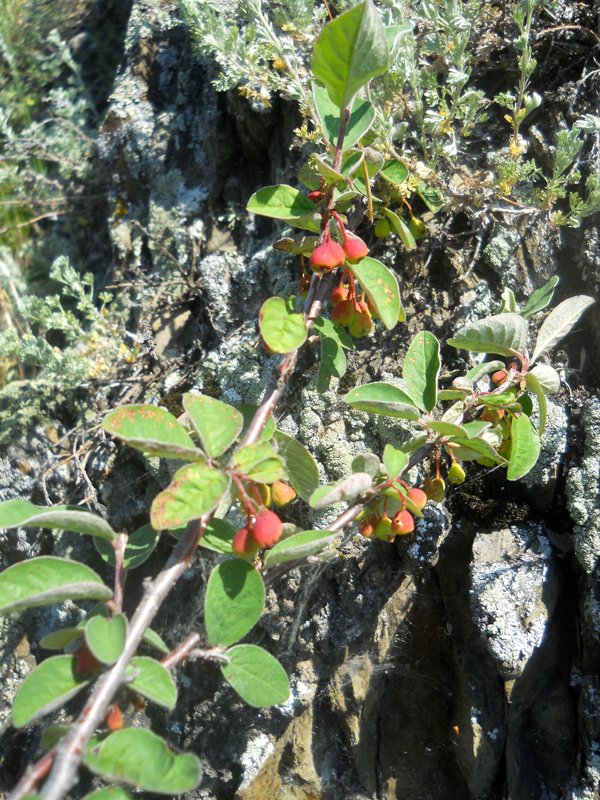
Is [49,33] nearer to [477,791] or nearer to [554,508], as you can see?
[554,508]

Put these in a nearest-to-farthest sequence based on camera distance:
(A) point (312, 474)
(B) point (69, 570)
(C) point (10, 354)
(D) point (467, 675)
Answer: (B) point (69, 570)
(A) point (312, 474)
(D) point (467, 675)
(C) point (10, 354)

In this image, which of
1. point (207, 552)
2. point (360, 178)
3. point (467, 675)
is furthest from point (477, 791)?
point (360, 178)

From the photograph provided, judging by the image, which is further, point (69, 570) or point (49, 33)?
point (49, 33)

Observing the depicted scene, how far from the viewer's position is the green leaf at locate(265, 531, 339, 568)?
4.54ft

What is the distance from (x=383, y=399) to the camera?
161 centimetres

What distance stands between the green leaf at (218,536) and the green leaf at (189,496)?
0.19 m

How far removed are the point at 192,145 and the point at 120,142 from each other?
30cm

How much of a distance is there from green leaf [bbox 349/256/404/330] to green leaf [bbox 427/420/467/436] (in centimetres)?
25

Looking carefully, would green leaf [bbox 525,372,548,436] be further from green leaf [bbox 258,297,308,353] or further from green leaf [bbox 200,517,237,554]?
green leaf [bbox 200,517,237,554]

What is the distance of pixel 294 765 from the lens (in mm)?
1963

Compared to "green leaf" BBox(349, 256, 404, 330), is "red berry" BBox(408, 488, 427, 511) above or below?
below

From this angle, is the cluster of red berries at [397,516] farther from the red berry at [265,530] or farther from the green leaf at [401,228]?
the green leaf at [401,228]

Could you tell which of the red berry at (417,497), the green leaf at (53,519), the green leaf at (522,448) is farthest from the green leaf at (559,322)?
the green leaf at (53,519)

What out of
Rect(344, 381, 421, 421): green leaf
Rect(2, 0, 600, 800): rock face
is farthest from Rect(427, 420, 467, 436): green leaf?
Rect(2, 0, 600, 800): rock face
